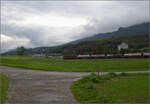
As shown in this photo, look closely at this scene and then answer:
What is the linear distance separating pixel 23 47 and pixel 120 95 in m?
70.4

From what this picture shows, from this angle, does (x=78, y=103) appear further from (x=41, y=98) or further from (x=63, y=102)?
(x=41, y=98)

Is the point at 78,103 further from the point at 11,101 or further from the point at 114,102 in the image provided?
the point at 11,101

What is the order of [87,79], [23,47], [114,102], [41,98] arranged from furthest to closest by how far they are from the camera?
[23,47] < [87,79] < [41,98] < [114,102]

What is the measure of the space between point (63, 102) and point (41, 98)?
1.45 metres

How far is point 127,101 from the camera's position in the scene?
30.0ft

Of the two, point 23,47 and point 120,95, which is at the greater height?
point 23,47

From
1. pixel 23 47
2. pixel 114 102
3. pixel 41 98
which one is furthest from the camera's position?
pixel 23 47

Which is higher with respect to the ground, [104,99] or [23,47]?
[23,47]

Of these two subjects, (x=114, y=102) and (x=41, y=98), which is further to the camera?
(x=41, y=98)

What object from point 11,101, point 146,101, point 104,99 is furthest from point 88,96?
point 11,101

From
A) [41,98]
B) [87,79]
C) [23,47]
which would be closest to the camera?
[41,98]

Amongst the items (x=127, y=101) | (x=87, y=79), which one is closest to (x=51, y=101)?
(x=127, y=101)

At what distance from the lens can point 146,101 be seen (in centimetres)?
898

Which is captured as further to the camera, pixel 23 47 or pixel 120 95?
pixel 23 47
